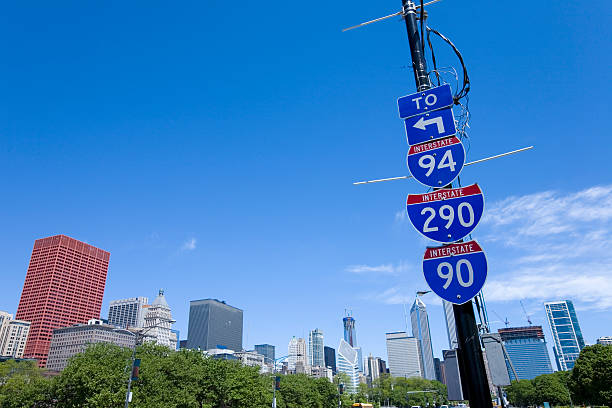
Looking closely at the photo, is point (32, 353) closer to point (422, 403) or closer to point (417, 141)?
point (422, 403)

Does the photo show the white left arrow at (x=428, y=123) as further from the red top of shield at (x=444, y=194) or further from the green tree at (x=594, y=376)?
the green tree at (x=594, y=376)

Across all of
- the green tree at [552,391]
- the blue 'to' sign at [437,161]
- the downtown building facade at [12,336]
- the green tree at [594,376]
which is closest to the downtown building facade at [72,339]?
the downtown building facade at [12,336]

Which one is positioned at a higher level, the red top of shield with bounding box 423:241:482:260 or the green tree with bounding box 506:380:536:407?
the red top of shield with bounding box 423:241:482:260

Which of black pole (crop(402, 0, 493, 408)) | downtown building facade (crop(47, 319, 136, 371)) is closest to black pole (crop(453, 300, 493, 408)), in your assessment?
black pole (crop(402, 0, 493, 408))

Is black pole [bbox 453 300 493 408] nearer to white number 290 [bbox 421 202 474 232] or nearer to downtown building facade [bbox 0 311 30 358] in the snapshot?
white number 290 [bbox 421 202 474 232]

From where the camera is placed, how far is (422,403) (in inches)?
4865

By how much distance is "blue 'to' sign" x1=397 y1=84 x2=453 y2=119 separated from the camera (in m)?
5.62

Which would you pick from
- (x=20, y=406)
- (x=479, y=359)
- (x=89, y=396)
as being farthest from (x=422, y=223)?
(x=20, y=406)

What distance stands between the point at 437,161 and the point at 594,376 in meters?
62.4

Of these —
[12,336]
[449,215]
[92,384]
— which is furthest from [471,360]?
[12,336]

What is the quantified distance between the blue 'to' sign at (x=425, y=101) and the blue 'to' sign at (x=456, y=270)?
2088 millimetres

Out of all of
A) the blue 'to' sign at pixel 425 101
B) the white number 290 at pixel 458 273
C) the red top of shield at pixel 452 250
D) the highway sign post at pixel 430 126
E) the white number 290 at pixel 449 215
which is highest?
the blue 'to' sign at pixel 425 101

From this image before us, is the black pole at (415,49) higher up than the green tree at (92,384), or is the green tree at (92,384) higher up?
the black pole at (415,49)

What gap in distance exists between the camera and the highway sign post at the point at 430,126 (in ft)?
18.0
